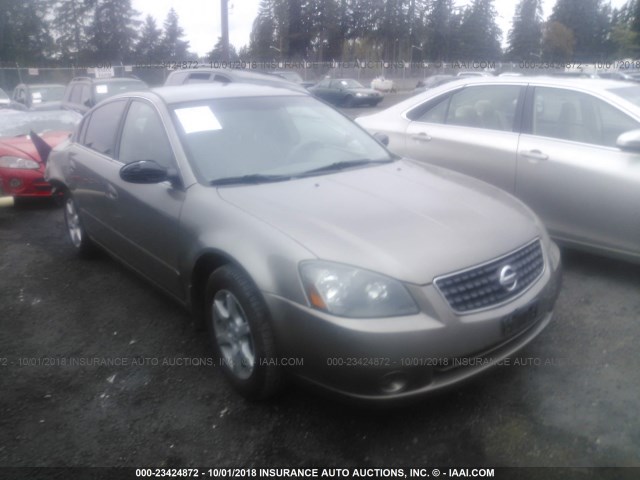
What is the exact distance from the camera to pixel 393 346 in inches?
95.0

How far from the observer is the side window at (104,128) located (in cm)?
434

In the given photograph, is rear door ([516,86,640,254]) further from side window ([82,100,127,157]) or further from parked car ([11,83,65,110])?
parked car ([11,83,65,110])

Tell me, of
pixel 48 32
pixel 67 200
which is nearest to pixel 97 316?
pixel 67 200

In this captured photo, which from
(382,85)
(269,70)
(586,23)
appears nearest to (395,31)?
(586,23)

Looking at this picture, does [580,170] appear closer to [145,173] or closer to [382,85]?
[145,173]

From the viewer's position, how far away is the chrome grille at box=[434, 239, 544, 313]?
2543 millimetres

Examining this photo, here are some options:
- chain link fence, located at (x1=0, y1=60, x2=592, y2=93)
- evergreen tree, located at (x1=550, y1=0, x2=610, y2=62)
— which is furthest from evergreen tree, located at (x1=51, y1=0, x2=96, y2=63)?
evergreen tree, located at (x1=550, y1=0, x2=610, y2=62)

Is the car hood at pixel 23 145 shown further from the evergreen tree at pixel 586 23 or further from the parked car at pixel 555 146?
the evergreen tree at pixel 586 23

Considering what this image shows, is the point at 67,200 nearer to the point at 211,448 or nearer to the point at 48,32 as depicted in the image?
the point at 211,448

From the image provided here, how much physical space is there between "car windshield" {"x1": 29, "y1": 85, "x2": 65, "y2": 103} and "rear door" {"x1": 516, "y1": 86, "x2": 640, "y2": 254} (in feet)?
41.6

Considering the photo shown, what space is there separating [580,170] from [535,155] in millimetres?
403

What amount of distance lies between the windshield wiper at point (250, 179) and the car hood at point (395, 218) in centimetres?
7

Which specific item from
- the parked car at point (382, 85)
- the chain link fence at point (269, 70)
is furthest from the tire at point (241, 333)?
the parked car at point (382, 85)

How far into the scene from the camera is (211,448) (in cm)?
268
